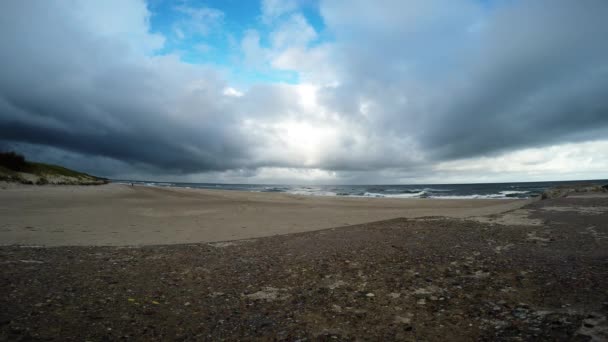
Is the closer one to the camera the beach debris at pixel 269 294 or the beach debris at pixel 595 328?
the beach debris at pixel 595 328

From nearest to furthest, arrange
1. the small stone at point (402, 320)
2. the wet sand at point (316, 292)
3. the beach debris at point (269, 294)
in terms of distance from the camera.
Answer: the wet sand at point (316, 292)
the small stone at point (402, 320)
the beach debris at point (269, 294)

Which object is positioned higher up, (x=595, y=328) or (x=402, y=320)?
(x=595, y=328)

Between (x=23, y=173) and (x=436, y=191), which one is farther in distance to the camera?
(x=436, y=191)

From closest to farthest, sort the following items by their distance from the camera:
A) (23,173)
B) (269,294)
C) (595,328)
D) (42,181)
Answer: (595,328), (269,294), (23,173), (42,181)

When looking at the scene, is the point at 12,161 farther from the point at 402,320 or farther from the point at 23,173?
the point at 402,320

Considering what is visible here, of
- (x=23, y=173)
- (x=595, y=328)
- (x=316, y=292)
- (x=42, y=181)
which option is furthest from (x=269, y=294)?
(x=23, y=173)

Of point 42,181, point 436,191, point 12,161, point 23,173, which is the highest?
point 12,161

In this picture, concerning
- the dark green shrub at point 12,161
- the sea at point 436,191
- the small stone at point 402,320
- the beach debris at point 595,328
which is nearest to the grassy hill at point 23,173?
the dark green shrub at point 12,161

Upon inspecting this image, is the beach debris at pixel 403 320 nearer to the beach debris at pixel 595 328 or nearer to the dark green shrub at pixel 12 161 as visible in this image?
the beach debris at pixel 595 328

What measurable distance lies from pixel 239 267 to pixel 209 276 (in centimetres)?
84

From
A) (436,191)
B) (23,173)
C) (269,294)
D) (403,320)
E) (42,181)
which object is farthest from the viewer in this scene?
(436,191)

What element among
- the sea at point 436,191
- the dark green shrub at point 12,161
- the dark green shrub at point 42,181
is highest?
the dark green shrub at point 12,161

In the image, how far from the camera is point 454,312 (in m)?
4.21

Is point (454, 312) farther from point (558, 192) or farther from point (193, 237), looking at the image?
point (558, 192)
